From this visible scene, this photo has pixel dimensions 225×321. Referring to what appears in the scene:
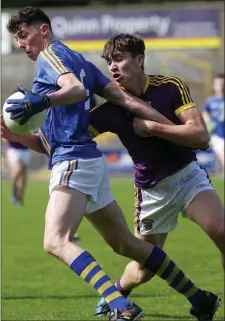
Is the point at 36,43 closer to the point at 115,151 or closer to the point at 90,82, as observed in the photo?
the point at 90,82

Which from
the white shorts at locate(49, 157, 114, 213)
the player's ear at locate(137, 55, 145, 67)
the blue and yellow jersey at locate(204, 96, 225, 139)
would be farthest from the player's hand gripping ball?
the blue and yellow jersey at locate(204, 96, 225, 139)

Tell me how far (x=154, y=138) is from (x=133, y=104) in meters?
0.35

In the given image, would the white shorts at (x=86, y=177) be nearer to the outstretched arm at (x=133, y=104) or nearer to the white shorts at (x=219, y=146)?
the outstretched arm at (x=133, y=104)

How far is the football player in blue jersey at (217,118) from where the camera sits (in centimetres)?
1511

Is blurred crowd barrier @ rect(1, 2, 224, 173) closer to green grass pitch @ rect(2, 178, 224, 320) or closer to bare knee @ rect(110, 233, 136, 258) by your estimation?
green grass pitch @ rect(2, 178, 224, 320)

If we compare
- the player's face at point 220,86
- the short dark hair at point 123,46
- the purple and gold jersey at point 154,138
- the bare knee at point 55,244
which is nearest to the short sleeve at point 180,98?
the purple and gold jersey at point 154,138

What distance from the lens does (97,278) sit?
17.0 feet

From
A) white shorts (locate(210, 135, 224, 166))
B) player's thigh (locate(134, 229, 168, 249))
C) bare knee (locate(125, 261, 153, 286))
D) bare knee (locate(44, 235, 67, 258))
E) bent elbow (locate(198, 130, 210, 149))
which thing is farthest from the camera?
white shorts (locate(210, 135, 224, 166))

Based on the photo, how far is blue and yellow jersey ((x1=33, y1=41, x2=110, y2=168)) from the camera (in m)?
5.43

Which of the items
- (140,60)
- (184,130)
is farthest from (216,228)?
(140,60)

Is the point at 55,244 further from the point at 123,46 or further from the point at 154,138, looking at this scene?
the point at 123,46

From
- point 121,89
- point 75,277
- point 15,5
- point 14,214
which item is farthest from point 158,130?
point 15,5

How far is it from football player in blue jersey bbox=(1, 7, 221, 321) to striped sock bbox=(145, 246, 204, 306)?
0.04 m

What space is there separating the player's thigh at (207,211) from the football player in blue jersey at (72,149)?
1.32ft
